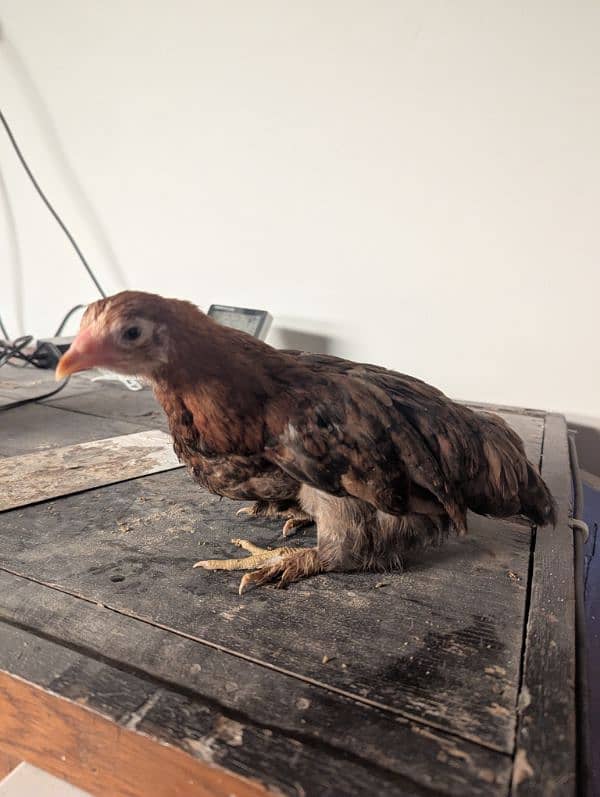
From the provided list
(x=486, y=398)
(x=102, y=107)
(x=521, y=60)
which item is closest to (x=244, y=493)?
(x=486, y=398)

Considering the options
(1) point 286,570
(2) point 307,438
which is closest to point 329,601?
(1) point 286,570

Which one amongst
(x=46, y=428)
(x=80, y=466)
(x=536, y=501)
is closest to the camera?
(x=536, y=501)

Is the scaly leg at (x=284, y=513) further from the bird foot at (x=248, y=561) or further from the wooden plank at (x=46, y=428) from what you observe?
the wooden plank at (x=46, y=428)

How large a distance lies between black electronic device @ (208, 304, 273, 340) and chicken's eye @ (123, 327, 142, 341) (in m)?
0.87

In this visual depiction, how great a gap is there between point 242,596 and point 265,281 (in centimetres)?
117

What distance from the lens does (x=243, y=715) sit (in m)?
0.42

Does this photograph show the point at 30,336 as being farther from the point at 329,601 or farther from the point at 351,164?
the point at 329,601

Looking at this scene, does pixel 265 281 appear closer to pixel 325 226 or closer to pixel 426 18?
pixel 325 226

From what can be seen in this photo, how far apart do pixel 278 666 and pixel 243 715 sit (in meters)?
0.07

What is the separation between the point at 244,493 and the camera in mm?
640

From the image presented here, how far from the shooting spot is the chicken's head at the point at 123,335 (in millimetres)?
562

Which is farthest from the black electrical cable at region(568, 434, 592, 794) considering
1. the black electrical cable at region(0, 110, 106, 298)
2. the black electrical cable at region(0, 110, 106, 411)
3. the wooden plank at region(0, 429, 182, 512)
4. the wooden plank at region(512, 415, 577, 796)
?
the black electrical cable at region(0, 110, 106, 298)

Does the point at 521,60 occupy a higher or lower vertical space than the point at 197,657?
higher

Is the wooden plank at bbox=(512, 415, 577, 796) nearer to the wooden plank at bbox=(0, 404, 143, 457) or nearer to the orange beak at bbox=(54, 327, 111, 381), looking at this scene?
the orange beak at bbox=(54, 327, 111, 381)
